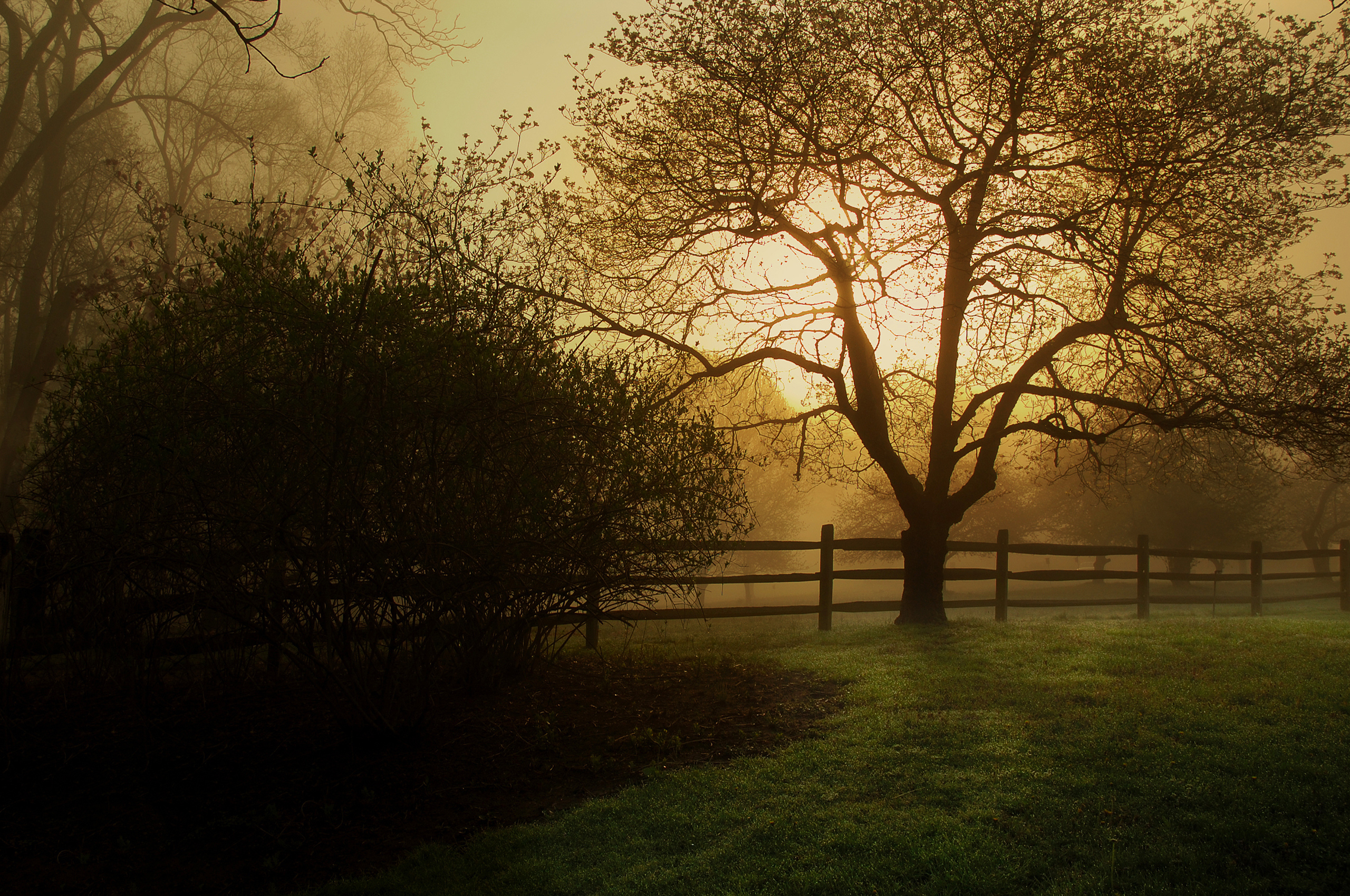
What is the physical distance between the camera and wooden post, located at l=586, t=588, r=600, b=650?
6090 millimetres

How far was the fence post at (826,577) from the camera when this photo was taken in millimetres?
11797

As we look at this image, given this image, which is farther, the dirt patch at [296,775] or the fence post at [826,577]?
the fence post at [826,577]

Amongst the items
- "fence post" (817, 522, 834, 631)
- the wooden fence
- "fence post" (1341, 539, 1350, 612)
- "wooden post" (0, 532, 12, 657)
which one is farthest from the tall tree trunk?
"fence post" (1341, 539, 1350, 612)

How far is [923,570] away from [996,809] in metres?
8.39

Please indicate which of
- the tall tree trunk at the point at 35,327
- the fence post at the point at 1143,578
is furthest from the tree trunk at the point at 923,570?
the tall tree trunk at the point at 35,327

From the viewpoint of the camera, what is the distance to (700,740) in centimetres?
573

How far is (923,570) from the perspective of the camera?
485 inches

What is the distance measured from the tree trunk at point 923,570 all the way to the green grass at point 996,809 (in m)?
5.34

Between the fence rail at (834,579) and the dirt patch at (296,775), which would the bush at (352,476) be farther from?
the dirt patch at (296,775)

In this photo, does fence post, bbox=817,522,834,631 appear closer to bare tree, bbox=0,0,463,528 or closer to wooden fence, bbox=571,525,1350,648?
wooden fence, bbox=571,525,1350,648

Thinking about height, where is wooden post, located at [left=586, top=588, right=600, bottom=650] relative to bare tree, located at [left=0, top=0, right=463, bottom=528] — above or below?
below

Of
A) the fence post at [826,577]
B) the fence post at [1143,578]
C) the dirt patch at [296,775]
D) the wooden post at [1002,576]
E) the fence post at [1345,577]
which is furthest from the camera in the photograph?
the fence post at [1345,577]

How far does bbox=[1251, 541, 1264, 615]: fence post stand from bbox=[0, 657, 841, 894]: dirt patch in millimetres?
15612

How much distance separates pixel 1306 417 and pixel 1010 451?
2487cm
